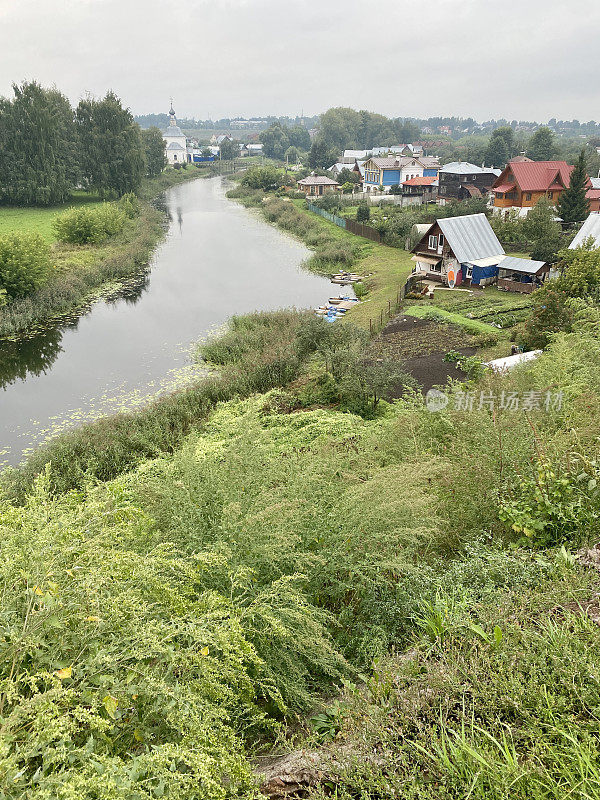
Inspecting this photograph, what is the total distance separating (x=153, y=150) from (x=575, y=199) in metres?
49.9

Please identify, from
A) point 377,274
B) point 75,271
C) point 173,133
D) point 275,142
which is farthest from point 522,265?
point 173,133

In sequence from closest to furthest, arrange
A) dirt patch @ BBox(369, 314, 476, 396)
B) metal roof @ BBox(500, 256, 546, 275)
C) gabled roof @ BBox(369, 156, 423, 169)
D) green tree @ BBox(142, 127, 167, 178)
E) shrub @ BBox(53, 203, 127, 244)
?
dirt patch @ BBox(369, 314, 476, 396) → metal roof @ BBox(500, 256, 546, 275) → shrub @ BBox(53, 203, 127, 244) → gabled roof @ BBox(369, 156, 423, 169) → green tree @ BBox(142, 127, 167, 178)

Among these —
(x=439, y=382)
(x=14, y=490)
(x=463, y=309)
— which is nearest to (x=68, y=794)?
(x=14, y=490)

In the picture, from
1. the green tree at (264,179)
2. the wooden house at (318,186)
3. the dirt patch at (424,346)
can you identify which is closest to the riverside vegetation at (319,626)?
the dirt patch at (424,346)

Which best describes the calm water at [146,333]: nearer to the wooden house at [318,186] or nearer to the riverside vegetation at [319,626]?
the riverside vegetation at [319,626]

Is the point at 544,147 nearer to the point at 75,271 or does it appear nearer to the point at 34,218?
the point at 34,218

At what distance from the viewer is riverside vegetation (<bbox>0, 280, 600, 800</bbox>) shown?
2.45m

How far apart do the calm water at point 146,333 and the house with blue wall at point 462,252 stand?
571 cm

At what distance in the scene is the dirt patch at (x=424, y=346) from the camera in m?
15.3

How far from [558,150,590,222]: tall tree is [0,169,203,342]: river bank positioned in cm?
2568

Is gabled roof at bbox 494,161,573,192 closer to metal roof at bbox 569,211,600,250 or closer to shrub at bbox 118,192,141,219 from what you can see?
metal roof at bbox 569,211,600,250

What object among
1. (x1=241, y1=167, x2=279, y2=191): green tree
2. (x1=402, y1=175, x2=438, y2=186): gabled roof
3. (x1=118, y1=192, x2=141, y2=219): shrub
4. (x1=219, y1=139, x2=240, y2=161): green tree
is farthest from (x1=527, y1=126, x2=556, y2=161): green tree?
(x1=219, y1=139, x2=240, y2=161): green tree

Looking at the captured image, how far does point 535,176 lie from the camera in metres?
35.1

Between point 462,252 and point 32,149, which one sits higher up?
point 32,149
